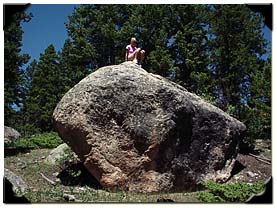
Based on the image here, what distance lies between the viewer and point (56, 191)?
1148cm

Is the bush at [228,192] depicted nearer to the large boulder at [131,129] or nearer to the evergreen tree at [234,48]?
the large boulder at [131,129]

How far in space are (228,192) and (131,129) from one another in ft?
9.27

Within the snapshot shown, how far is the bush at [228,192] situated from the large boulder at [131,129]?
2.12ft

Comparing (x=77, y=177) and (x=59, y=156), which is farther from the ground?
(x=59, y=156)

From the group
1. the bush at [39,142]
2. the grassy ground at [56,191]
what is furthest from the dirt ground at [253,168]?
the bush at [39,142]

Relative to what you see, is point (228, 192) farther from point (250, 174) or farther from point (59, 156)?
point (59, 156)

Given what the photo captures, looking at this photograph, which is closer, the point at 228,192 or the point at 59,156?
the point at 228,192

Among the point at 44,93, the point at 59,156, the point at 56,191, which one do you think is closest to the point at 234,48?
the point at 44,93

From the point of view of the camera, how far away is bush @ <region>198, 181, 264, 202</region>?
1146 centimetres

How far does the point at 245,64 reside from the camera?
24.9 m

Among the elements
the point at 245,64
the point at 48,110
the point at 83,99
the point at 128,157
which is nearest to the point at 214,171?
the point at 128,157

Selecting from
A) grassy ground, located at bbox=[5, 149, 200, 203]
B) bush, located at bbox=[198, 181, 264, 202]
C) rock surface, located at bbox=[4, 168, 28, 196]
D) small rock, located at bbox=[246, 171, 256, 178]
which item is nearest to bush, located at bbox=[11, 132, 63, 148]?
grassy ground, located at bbox=[5, 149, 200, 203]

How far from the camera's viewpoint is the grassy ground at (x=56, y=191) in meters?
11.0

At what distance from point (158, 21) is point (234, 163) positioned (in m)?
15.6
